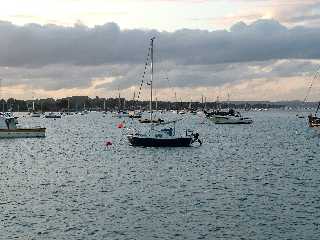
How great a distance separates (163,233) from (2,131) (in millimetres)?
93771

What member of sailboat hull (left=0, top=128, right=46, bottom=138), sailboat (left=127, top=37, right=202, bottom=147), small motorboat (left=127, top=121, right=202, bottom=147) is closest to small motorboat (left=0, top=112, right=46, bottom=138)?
sailboat hull (left=0, top=128, right=46, bottom=138)

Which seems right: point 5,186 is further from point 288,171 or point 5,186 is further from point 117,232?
point 288,171

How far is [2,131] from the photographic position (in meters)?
125

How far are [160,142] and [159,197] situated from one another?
4640 centimetres

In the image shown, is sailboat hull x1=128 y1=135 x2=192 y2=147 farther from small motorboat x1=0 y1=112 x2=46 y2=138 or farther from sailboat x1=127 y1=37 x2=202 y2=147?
small motorboat x1=0 y1=112 x2=46 y2=138

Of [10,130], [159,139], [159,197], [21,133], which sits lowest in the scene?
[159,197]

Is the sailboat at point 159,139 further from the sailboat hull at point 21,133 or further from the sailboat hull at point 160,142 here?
the sailboat hull at point 21,133

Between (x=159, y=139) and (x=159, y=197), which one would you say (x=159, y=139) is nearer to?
(x=159, y=139)

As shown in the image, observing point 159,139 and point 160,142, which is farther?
point 160,142

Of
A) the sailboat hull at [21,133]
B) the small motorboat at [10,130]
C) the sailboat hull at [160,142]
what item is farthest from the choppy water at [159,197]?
the sailboat hull at [21,133]

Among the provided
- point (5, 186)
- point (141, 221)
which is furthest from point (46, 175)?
point (141, 221)

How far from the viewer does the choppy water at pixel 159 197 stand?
38375 mm

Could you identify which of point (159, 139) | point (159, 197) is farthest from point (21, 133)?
point (159, 197)

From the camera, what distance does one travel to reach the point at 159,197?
50.3m
